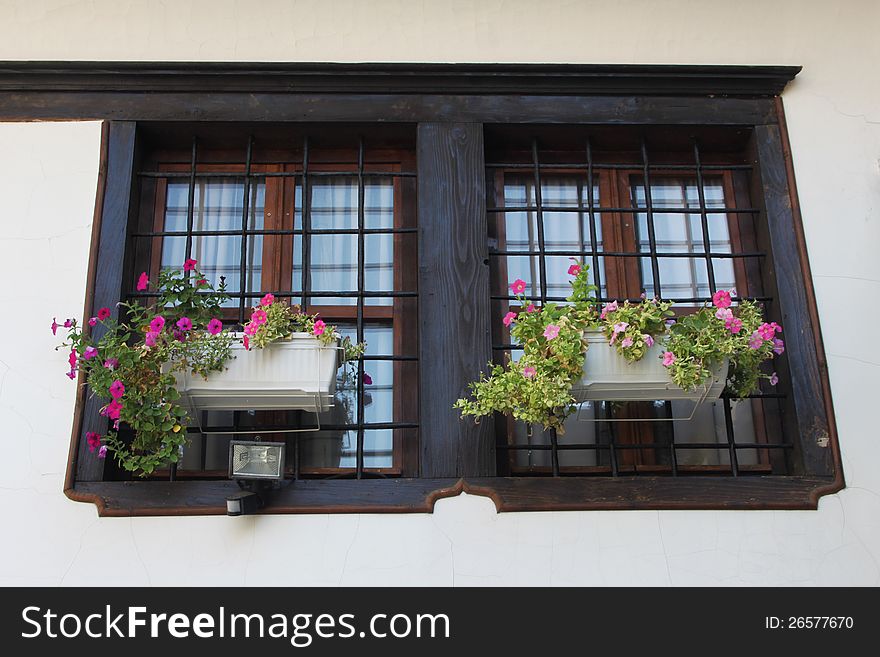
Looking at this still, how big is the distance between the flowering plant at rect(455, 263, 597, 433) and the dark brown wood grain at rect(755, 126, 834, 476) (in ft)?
2.68

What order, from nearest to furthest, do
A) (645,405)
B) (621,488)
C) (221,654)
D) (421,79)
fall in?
(221,654)
(621,488)
(645,405)
(421,79)

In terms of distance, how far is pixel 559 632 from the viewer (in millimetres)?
2975

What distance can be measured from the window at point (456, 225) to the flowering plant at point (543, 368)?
22 cm

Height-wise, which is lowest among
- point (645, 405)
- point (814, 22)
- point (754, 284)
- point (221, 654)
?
point (221, 654)

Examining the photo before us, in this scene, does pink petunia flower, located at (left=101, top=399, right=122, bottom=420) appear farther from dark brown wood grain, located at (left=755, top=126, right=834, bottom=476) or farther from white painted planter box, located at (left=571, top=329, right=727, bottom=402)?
dark brown wood grain, located at (left=755, top=126, right=834, bottom=476)

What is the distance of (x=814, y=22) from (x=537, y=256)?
1.49m

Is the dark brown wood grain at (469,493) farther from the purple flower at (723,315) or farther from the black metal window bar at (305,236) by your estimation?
the purple flower at (723,315)

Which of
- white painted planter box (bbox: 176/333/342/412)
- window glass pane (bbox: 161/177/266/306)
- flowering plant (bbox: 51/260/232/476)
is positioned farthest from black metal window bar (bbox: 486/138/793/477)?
flowering plant (bbox: 51/260/232/476)

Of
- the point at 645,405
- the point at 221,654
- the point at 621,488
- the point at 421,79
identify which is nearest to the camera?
the point at 221,654

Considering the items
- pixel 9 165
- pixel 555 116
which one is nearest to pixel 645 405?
pixel 555 116

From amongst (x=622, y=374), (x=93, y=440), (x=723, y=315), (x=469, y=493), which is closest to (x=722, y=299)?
(x=723, y=315)

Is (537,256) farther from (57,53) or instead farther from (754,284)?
(57,53)

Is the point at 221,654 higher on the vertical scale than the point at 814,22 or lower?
lower

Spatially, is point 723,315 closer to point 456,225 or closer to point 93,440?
point 456,225
